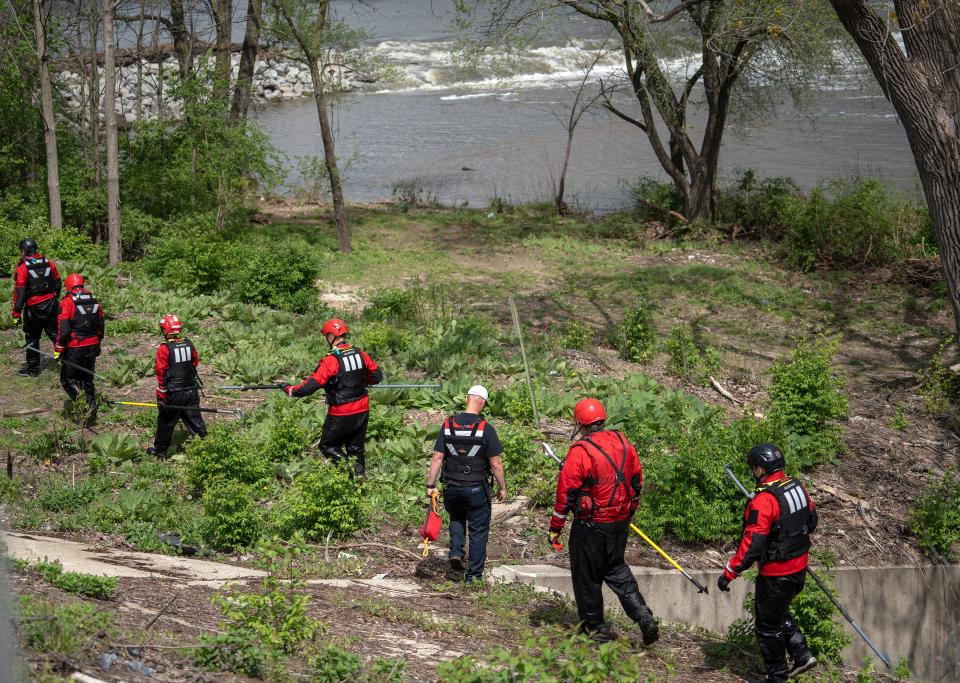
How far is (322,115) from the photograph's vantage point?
63.5 ft

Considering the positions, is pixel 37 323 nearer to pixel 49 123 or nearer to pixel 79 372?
pixel 79 372

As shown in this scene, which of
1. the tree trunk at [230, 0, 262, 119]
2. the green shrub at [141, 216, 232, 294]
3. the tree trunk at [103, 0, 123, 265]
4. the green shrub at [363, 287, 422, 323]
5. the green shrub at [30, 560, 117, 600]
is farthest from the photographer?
the tree trunk at [230, 0, 262, 119]

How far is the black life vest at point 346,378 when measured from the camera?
8.96 meters

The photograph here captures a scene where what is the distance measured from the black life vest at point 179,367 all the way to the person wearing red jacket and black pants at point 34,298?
10.6ft

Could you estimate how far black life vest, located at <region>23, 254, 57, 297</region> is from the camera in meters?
11.9

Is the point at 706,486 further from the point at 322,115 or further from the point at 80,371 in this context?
the point at 322,115

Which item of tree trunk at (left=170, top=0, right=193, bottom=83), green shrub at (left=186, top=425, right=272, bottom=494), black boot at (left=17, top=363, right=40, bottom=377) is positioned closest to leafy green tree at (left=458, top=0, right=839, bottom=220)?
tree trunk at (left=170, top=0, right=193, bottom=83)

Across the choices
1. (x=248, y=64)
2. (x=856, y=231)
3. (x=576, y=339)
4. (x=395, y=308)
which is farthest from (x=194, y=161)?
(x=856, y=231)

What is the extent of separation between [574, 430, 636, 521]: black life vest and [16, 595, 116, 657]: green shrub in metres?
3.11

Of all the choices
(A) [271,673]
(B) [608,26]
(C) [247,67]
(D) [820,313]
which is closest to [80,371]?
(A) [271,673]

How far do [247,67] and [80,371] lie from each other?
14618 millimetres

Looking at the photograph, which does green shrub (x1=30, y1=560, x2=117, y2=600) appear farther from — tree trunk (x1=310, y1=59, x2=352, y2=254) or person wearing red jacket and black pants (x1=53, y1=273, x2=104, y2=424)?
tree trunk (x1=310, y1=59, x2=352, y2=254)

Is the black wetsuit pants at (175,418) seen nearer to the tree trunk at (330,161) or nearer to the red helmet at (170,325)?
the red helmet at (170,325)

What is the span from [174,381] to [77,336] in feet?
5.57
